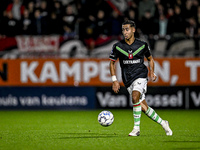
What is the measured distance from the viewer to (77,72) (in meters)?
15.7

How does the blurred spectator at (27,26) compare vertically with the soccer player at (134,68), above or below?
above

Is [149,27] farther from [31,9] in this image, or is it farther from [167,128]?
[167,128]

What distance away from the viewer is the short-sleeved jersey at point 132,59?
829 centimetres

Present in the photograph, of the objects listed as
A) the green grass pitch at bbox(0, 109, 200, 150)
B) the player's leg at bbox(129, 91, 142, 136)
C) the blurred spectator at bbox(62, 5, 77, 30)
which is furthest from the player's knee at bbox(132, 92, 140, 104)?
the blurred spectator at bbox(62, 5, 77, 30)

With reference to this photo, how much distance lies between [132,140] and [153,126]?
9.19 feet

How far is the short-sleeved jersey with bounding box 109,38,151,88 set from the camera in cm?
829

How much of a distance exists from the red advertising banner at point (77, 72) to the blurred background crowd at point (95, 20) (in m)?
0.78

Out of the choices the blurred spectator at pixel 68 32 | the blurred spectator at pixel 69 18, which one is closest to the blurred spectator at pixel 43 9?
the blurred spectator at pixel 69 18

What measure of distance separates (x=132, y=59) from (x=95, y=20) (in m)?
8.08

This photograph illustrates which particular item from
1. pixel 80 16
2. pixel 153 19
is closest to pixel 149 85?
pixel 153 19

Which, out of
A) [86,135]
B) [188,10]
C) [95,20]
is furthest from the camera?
[188,10]

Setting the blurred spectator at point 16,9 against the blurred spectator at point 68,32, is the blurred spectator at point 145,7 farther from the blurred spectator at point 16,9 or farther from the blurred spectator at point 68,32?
the blurred spectator at point 16,9

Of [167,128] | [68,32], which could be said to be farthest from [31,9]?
[167,128]

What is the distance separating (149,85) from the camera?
15.5 m
